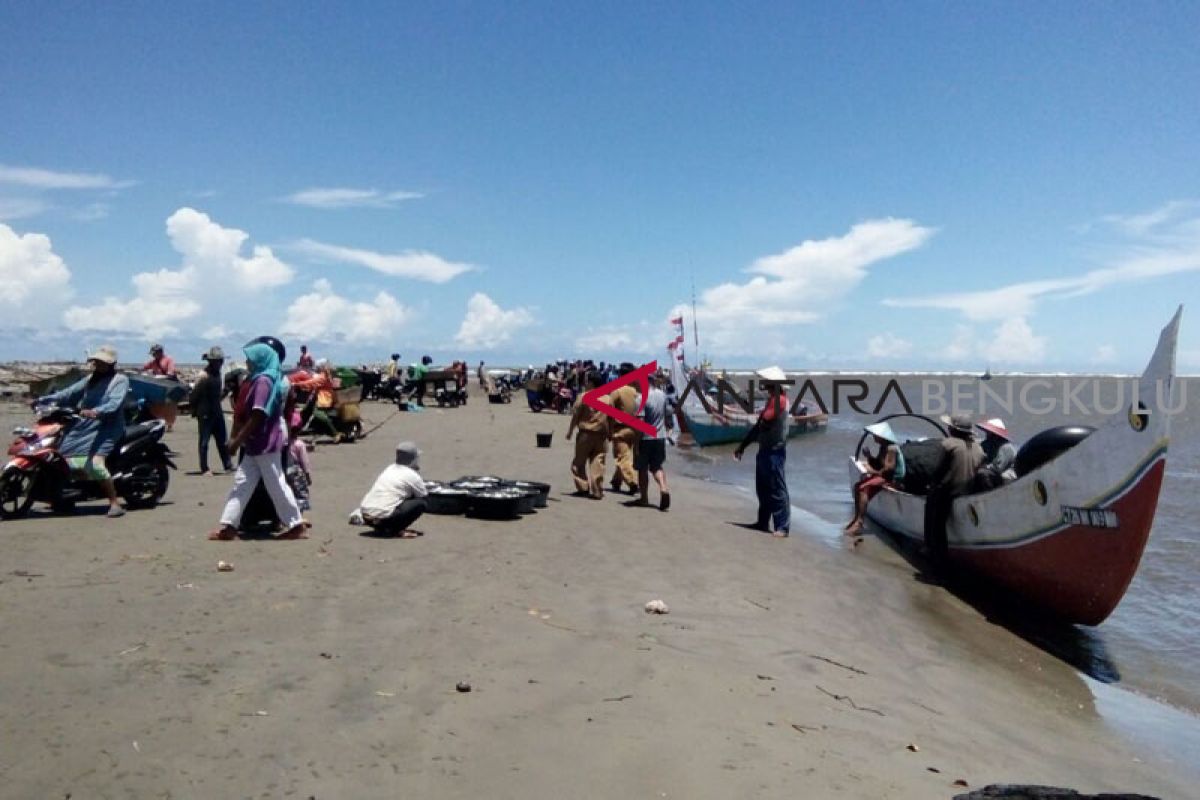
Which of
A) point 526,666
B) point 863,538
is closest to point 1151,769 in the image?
point 526,666

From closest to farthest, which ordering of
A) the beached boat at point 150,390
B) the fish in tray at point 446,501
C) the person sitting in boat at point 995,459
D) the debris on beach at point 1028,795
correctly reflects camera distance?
1. the debris on beach at point 1028,795
2. the fish in tray at point 446,501
3. the person sitting in boat at point 995,459
4. the beached boat at point 150,390

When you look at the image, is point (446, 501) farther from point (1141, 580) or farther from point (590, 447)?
point (1141, 580)

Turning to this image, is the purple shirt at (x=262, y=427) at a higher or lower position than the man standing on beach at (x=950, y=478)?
higher

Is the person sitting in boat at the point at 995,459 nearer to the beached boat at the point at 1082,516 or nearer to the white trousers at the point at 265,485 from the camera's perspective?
the beached boat at the point at 1082,516

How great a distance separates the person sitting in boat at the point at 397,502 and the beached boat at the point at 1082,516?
6.50 metres

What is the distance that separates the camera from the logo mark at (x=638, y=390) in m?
11.4

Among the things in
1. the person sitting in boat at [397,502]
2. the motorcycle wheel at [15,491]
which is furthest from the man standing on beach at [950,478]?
the motorcycle wheel at [15,491]

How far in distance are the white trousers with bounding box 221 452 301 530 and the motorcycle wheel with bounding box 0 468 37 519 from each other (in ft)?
8.16

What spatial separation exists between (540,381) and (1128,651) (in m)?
26.2

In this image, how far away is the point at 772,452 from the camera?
34.1 feet

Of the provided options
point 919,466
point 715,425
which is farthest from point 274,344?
point 715,425

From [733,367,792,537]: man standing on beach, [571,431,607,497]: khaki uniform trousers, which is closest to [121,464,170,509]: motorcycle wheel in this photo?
[571,431,607,497]: khaki uniform trousers

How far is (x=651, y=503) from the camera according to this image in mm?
12383

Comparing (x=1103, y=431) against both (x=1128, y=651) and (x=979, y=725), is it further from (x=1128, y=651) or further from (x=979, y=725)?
(x=979, y=725)
